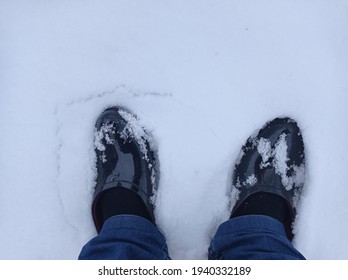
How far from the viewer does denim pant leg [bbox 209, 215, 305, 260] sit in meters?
0.95

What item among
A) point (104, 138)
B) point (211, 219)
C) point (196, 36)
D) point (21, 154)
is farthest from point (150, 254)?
point (196, 36)

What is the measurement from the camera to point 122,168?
115 centimetres

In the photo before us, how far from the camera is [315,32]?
116 cm

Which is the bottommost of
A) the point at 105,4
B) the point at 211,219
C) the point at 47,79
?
the point at 211,219

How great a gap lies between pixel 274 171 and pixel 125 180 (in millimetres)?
416

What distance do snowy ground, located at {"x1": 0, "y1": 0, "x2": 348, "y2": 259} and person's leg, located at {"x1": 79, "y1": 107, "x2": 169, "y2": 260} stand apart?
0.03 metres

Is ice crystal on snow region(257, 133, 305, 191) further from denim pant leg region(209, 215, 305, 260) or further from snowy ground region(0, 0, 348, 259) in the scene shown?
denim pant leg region(209, 215, 305, 260)

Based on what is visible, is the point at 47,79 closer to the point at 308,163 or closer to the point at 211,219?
the point at 211,219

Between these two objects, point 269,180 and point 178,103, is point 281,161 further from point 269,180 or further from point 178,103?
point 178,103

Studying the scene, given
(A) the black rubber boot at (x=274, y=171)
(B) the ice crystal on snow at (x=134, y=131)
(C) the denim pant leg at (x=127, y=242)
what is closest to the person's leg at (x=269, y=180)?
(A) the black rubber boot at (x=274, y=171)

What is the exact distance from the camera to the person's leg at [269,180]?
3.45 feet

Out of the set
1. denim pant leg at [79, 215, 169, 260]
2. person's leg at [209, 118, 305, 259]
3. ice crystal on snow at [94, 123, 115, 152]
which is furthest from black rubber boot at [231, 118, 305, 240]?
ice crystal on snow at [94, 123, 115, 152]

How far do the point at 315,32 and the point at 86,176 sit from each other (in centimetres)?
77

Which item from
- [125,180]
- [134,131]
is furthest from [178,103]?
[125,180]
